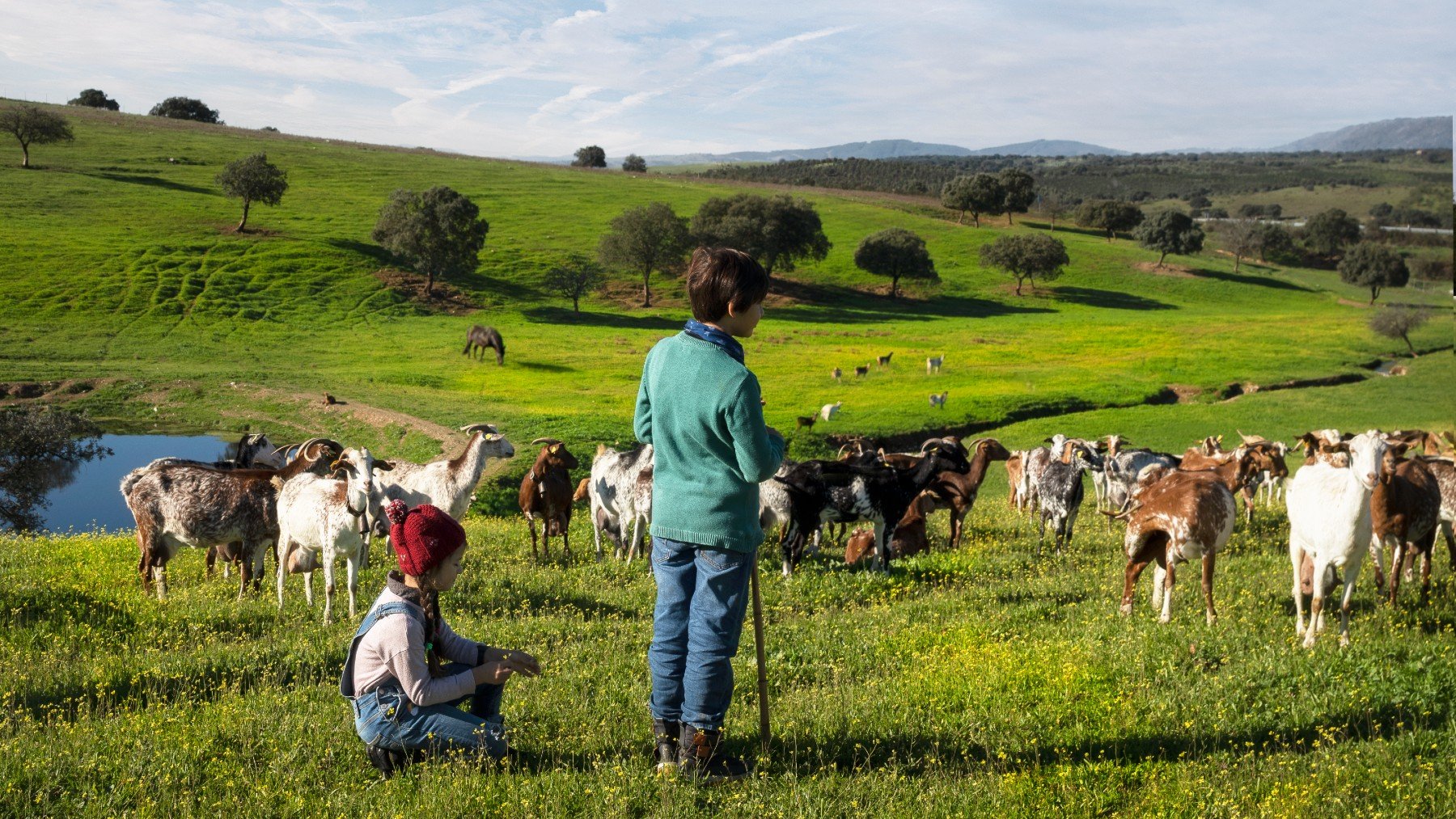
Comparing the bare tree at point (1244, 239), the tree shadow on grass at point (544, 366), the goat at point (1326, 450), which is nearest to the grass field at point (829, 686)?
the goat at point (1326, 450)

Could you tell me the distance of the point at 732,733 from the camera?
6926mm

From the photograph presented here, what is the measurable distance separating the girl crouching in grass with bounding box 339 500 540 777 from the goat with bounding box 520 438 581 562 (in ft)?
Answer: 30.7

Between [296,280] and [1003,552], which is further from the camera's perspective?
[296,280]

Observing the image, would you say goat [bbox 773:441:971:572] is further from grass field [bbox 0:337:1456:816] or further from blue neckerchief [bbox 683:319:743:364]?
blue neckerchief [bbox 683:319:743:364]

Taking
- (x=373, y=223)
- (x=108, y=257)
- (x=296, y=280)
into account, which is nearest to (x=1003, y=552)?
(x=296, y=280)

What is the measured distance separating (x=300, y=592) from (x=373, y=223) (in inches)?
2954

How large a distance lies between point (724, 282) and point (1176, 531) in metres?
7.19

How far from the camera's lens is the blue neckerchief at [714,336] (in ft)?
18.8

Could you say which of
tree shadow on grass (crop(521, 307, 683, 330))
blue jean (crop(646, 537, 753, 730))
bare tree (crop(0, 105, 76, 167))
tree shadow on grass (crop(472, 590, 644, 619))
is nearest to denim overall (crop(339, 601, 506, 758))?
blue jean (crop(646, 537, 753, 730))

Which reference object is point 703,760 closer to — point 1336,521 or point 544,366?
point 1336,521

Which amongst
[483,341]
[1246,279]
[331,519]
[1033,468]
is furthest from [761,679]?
[1246,279]

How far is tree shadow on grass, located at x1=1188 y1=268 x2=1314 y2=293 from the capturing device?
305 ft

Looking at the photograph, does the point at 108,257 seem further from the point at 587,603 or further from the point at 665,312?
the point at 587,603

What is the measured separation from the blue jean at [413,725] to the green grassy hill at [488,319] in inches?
1054
